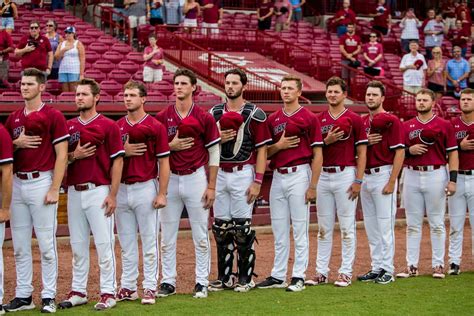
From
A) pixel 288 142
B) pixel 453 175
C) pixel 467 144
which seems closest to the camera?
pixel 288 142

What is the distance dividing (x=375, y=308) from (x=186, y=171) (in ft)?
7.54

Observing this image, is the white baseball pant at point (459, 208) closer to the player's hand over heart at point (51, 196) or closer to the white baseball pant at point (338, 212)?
the white baseball pant at point (338, 212)

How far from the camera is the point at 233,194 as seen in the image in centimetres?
1001

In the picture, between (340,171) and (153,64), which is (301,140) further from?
(153,64)

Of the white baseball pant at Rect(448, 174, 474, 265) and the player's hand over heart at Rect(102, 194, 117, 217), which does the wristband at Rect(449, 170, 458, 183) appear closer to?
the white baseball pant at Rect(448, 174, 474, 265)

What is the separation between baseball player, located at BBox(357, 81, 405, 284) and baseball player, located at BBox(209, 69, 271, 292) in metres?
1.41

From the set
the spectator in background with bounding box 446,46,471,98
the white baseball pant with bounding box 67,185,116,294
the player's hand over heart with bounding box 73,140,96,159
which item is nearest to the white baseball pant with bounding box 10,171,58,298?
the white baseball pant with bounding box 67,185,116,294

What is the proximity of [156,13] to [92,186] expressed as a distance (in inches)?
503

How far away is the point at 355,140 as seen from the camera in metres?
10.5

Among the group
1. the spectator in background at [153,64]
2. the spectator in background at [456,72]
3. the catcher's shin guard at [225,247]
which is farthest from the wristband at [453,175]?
the spectator in background at [456,72]

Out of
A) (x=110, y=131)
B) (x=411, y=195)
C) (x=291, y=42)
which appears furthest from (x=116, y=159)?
(x=291, y=42)

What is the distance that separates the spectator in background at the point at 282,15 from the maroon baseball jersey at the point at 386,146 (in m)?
13.7

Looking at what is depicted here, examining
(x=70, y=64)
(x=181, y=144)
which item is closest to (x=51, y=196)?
(x=181, y=144)

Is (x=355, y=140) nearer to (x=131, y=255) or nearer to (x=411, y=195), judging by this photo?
(x=411, y=195)
